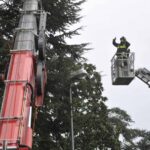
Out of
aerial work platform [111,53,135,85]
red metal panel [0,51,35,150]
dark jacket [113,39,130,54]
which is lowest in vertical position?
red metal panel [0,51,35,150]

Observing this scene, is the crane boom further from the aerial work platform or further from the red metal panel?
the aerial work platform

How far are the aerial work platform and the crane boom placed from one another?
358 centimetres

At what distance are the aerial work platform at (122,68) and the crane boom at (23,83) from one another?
11.7 ft

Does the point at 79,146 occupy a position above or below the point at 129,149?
below

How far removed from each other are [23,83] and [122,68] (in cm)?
509

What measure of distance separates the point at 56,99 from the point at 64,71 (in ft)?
4.71

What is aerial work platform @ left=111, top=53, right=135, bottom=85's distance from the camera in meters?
11.7

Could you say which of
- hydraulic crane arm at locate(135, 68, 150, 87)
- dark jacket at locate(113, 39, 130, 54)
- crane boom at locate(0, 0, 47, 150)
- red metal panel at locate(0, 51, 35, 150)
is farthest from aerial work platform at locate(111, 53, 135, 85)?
red metal panel at locate(0, 51, 35, 150)

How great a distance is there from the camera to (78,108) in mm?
16688

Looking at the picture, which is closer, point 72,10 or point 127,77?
point 127,77

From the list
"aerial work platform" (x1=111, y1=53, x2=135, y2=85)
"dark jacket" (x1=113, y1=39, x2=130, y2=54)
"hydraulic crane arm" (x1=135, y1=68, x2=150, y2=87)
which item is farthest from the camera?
"hydraulic crane arm" (x1=135, y1=68, x2=150, y2=87)

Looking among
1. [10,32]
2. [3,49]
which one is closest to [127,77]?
[3,49]

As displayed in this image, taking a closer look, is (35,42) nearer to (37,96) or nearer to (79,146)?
(37,96)

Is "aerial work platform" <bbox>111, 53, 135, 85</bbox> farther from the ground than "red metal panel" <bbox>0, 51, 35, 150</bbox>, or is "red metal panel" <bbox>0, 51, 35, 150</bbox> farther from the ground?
"aerial work platform" <bbox>111, 53, 135, 85</bbox>
